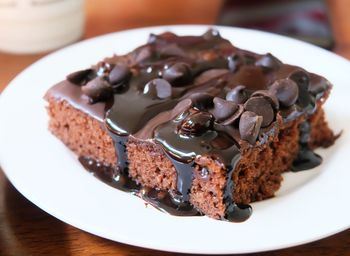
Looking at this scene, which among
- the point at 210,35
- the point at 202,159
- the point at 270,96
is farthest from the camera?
the point at 210,35

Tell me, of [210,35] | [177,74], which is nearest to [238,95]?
[177,74]

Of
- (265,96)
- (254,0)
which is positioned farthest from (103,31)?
(265,96)

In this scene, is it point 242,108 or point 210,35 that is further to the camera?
point 210,35

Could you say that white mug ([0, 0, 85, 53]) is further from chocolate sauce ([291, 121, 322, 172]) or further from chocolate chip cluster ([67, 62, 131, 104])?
chocolate sauce ([291, 121, 322, 172])

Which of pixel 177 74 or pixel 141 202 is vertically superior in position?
pixel 177 74

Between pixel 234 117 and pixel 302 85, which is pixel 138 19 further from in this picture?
pixel 234 117

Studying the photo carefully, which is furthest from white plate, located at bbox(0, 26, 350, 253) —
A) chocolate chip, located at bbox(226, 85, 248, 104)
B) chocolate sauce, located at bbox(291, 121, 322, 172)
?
chocolate chip, located at bbox(226, 85, 248, 104)
